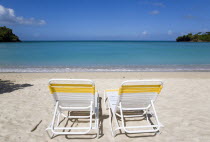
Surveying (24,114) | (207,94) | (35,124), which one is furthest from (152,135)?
(207,94)

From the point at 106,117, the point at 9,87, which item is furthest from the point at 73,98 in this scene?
the point at 9,87

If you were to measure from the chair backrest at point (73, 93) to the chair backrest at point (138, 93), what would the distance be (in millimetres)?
594

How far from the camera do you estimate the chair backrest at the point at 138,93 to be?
275cm

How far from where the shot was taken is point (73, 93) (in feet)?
9.25

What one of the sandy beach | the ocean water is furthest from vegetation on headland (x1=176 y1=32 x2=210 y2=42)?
the sandy beach

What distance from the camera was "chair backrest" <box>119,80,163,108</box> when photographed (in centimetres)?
A: 275

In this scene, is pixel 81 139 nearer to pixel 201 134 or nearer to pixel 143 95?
pixel 143 95

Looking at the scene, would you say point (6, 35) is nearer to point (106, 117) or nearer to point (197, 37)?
point (106, 117)

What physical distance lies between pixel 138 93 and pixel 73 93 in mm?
1238

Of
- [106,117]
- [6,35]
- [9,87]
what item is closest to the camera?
[106,117]

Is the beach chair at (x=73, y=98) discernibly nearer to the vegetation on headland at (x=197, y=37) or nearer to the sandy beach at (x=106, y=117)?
the sandy beach at (x=106, y=117)

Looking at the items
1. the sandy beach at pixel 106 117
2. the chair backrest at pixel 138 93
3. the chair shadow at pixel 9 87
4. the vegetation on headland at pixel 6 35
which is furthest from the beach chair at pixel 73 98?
the vegetation on headland at pixel 6 35

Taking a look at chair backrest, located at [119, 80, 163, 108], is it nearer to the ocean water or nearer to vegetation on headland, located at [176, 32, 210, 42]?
the ocean water

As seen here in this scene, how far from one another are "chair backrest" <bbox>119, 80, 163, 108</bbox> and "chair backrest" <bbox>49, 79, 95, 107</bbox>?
59 cm
